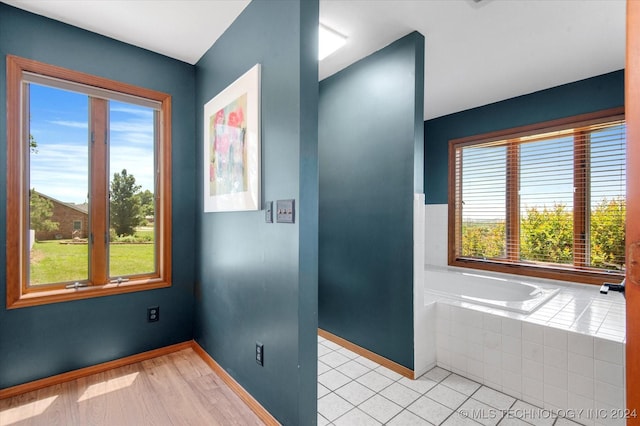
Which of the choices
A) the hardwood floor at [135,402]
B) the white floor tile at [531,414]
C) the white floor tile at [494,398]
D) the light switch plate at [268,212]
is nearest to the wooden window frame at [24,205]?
the hardwood floor at [135,402]

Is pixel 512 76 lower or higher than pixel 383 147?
higher

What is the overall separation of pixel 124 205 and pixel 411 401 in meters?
2.49

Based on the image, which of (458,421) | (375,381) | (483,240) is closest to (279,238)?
(375,381)

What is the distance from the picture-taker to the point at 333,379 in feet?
6.93

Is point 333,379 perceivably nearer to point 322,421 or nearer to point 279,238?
point 322,421

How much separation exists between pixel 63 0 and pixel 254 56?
119cm

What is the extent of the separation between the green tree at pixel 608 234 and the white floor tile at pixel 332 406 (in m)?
2.73

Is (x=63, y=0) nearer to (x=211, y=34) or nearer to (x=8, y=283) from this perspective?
(x=211, y=34)

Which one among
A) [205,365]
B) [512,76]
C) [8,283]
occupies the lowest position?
[205,365]

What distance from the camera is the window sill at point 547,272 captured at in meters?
2.73

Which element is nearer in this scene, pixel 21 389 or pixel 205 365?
pixel 21 389

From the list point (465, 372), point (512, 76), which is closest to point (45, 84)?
point (465, 372)

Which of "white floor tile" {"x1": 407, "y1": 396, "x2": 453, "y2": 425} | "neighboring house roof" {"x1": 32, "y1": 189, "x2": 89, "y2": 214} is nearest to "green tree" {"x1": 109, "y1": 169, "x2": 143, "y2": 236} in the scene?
"neighboring house roof" {"x1": 32, "y1": 189, "x2": 89, "y2": 214}

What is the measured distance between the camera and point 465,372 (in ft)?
7.02
